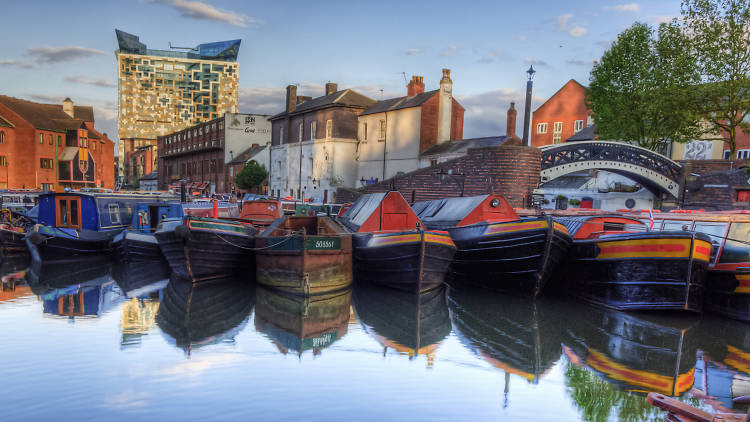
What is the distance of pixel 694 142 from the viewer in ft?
124

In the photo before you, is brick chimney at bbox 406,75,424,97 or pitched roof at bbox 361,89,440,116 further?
brick chimney at bbox 406,75,424,97

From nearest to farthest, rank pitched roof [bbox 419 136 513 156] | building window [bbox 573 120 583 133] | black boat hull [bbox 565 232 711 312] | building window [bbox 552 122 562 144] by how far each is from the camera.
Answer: black boat hull [bbox 565 232 711 312]
pitched roof [bbox 419 136 513 156]
building window [bbox 573 120 583 133]
building window [bbox 552 122 562 144]

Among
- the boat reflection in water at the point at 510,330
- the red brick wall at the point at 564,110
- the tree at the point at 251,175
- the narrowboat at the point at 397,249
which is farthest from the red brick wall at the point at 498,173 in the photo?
the red brick wall at the point at 564,110

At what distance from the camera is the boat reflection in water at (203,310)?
9.62 meters

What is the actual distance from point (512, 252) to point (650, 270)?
10.2ft

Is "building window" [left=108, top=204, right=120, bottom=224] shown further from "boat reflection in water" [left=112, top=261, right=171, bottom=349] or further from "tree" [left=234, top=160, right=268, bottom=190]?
Answer: "tree" [left=234, top=160, right=268, bottom=190]

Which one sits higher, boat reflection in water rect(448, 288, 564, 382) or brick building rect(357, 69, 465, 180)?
brick building rect(357, 69, 465, 180)

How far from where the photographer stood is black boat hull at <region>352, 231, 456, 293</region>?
12.4 metres

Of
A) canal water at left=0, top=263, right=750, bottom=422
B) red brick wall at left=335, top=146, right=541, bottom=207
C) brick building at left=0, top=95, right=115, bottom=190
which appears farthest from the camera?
brick building at left=0, top=95, right=115, bottom=190

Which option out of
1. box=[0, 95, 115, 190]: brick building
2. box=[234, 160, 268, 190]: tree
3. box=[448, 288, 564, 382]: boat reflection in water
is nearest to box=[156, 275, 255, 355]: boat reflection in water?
box=[448, 288, 564, 382]: boat reflection in water

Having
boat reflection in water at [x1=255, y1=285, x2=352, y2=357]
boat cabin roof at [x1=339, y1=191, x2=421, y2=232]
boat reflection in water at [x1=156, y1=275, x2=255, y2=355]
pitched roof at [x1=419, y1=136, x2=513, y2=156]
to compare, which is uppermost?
pitched roof at [x1=419, y1=136, x2=513, y2=156]

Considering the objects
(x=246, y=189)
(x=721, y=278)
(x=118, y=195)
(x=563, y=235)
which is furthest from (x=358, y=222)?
(x=246, y=189)

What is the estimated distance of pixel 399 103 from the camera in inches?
1453

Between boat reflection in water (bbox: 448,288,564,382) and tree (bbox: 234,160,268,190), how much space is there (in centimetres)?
3708
